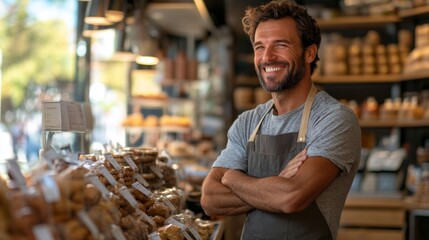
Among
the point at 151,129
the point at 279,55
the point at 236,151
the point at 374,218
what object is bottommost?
the point at 374,218

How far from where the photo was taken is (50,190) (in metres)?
1.56

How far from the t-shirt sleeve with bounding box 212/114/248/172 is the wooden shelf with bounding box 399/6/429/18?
407cm

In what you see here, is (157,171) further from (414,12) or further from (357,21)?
(357,21)

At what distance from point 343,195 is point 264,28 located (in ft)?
2.29

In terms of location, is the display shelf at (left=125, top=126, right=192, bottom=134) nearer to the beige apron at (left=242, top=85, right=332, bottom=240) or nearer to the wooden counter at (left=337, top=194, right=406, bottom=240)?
the wooden counter at (left=337, top=194, right=406, bottom=240)

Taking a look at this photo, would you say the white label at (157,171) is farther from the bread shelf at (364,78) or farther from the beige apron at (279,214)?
the bread shelf at (364,78)

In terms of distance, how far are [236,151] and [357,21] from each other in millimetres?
4584

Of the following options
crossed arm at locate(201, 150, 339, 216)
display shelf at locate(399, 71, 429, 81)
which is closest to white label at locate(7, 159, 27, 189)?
crossed arm at locate(201, 150, 339, 216)

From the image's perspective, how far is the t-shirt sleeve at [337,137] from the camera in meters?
2.59

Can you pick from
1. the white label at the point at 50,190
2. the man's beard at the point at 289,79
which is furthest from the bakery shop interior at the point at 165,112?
the man's beard at the point at 289,79

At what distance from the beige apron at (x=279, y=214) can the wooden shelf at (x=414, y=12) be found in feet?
13.5

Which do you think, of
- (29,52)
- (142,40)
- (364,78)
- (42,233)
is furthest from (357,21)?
(42,233)

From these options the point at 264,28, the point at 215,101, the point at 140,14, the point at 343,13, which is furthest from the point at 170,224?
the point at 215,101

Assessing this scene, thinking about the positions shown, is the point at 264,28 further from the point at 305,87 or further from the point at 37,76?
the point at 37,76
